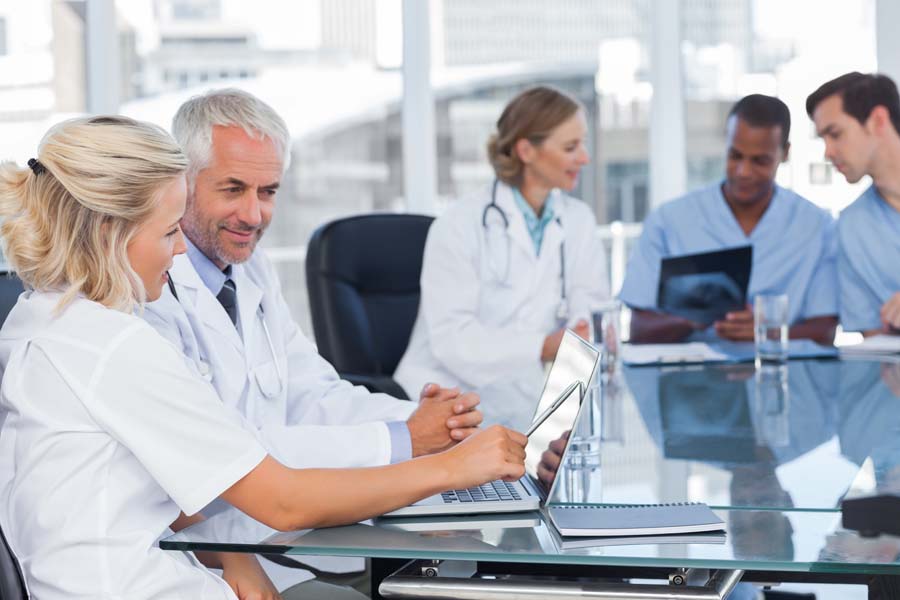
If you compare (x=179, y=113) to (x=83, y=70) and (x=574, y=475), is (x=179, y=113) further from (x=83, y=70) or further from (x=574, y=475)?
(x=83, y=70)

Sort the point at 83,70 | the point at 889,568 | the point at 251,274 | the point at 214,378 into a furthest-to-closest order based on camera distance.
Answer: the point at 83,70 → the point at 251,274 → the point at 214,378 → the point at 889,568

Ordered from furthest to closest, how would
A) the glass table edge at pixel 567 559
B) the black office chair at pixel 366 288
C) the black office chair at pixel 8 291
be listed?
1. the black office chair at pixel 366 288
2. the black office chair at pixel 8 291
3. the glass table edge at pixel 567 559

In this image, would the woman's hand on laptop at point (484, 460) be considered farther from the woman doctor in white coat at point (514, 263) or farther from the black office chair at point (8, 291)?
the woman doctor in white coat at point (514, 263)

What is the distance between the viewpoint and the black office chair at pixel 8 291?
1491mm

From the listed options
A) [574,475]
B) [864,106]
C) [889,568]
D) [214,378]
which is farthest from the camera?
[864,106]

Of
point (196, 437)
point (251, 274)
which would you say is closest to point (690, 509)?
point (196, 437)

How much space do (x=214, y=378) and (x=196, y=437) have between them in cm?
57

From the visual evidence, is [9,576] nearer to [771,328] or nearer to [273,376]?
[273,376]

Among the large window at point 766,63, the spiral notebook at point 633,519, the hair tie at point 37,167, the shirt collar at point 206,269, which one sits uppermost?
the large window at point 766,63

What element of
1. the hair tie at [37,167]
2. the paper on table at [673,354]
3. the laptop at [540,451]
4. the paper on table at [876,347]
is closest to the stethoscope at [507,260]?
the paper on table at [673,354]

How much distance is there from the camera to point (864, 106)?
3174mm

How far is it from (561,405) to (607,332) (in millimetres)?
1049

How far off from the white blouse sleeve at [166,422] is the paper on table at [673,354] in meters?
1.58

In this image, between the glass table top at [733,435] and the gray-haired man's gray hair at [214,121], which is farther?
the gray-haired man's gray hair at [214,121]
